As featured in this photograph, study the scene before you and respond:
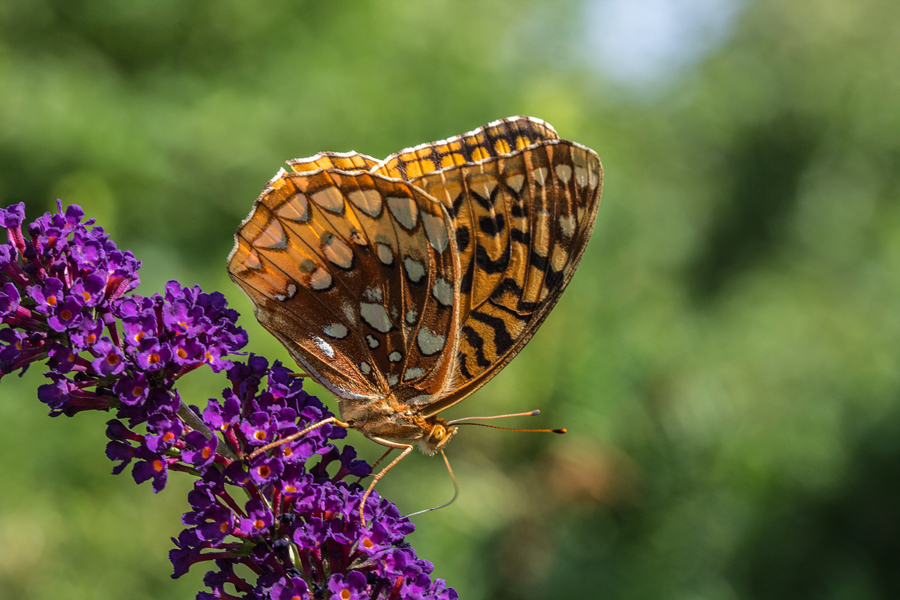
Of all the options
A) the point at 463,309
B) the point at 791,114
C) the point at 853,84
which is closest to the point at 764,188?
the point at 791,114

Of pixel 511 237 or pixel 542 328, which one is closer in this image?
pixel 511 237

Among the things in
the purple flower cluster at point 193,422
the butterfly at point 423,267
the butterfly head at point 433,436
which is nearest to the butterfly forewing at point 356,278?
the butterfly at point 423,267

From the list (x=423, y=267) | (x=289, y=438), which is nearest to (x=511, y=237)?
(x=423, y=267)

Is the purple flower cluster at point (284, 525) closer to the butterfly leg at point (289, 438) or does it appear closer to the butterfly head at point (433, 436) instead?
the butterfly leg at point (289, 438)

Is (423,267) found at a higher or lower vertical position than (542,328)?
lower

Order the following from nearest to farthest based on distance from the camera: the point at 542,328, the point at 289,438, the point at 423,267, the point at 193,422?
the point at 289,438 < the point at 193,422 < the point at 423,267 < the point at 542,328

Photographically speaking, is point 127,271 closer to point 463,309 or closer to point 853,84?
point 463,309

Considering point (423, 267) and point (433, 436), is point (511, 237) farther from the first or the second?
point (433, 436)
